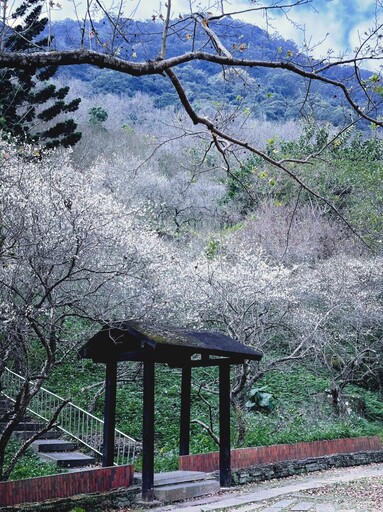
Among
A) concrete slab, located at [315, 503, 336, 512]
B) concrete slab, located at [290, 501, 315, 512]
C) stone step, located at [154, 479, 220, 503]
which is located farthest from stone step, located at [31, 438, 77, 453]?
concrete slab, located at [315, 503, 336, 512]

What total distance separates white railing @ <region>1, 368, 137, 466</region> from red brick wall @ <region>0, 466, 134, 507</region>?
3.91 meters

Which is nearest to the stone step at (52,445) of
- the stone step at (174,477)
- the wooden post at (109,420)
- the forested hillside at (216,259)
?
the forested hillside at (216,259)

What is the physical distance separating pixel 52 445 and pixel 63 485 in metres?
5.30

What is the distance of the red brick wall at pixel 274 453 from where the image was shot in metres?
9.02

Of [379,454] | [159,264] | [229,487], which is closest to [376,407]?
[379,454]

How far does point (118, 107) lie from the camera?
147 ft

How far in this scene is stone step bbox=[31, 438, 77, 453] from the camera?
11.4m

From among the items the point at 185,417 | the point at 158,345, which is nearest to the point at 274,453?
the point at 185,417

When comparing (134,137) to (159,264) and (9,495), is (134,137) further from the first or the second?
(9,495)

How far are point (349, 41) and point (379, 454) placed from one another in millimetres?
10897

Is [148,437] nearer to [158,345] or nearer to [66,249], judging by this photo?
[158,345]

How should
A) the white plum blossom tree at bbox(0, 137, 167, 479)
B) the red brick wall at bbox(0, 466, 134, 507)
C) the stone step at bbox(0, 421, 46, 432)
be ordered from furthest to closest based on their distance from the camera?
the stone step at bbox(0, 421, 46, 432)
the white plum blossom tree at bbox(0, 137, 167, 479)
the red brick wall at bbox(0, 466, 134, 507)

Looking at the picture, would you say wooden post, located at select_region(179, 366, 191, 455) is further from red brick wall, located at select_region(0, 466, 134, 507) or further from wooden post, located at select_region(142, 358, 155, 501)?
red brick wall, located at select_region(0, 466, 134, 507)

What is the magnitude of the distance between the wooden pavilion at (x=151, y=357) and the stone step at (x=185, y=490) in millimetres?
241
